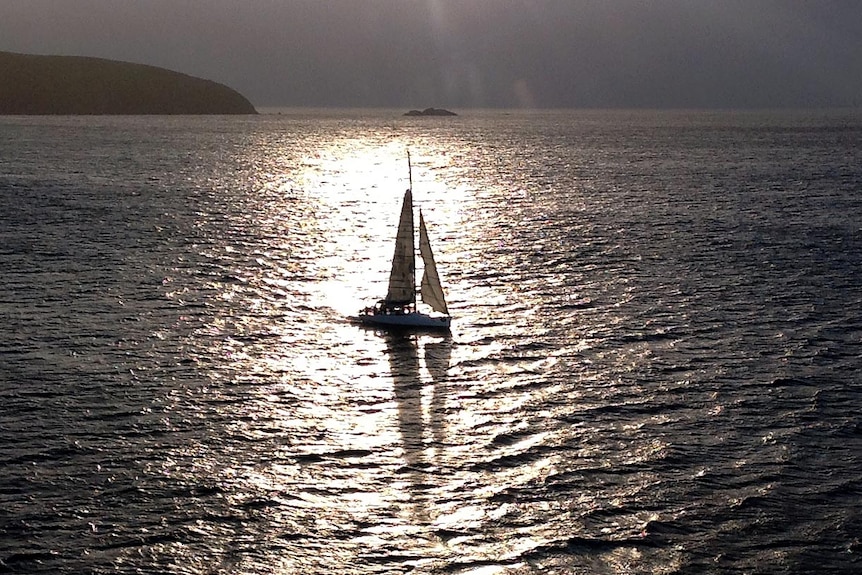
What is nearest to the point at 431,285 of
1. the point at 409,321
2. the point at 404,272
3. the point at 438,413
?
the point at 404,272

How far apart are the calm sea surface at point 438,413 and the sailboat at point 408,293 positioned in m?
2.09

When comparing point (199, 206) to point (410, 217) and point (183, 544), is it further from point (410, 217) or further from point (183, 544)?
point (183, 544)

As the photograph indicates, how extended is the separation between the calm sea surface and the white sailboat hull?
1.43 m

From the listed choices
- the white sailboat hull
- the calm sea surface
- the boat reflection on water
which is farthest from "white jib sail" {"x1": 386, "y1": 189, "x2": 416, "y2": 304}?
the calm sea surface

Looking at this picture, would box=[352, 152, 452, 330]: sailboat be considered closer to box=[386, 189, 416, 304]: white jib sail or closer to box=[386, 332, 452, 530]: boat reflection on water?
box=[386, 189, 416, 304]: white jib sail

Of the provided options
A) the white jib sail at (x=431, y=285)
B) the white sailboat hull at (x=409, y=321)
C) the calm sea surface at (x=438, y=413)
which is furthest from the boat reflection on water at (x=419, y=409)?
the white jib sail at (x=431, y=285)

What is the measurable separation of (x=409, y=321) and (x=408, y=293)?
8.81ft

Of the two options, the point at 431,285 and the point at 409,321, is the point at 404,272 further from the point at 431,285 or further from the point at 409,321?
the point at 409,321

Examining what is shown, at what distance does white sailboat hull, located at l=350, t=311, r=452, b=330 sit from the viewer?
6688cm

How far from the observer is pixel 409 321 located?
67.4 m

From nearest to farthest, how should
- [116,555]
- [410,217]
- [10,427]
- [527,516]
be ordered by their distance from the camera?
[116,555] < [527,516] < [10,427] < [410,217]

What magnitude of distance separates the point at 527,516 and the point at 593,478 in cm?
499

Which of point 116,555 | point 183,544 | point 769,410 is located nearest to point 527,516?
point 183,544

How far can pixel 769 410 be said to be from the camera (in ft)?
160
